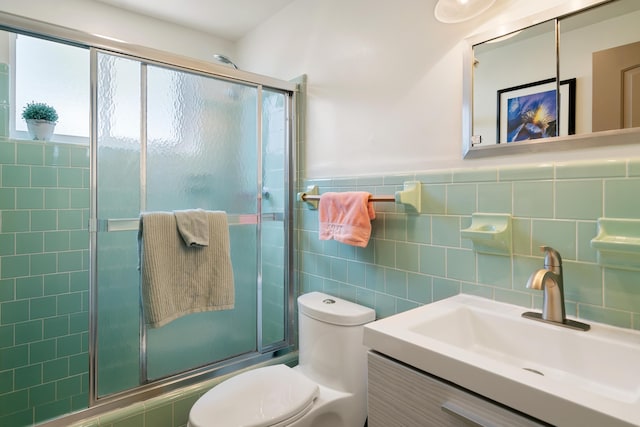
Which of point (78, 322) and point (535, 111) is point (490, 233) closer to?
point (535, 111)

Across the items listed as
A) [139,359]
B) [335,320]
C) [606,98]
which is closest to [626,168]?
[606,98]

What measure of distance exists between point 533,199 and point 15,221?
7.97 feet

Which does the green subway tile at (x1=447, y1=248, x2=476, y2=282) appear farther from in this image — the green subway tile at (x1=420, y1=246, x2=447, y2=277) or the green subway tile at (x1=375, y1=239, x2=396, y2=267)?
the green subway tile at (x1=375, y1=239, x2=396, y2=267)

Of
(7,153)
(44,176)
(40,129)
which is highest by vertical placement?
(40,129)

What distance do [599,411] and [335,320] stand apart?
100cm

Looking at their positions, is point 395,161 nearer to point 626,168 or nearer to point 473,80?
point 473,80

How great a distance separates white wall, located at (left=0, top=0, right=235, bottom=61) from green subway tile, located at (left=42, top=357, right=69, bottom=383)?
1808 mm

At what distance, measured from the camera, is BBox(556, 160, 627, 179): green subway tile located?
0.92 m

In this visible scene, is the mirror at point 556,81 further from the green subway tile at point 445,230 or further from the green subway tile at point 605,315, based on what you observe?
the green subway tile at point 605,315

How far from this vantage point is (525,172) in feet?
3.57

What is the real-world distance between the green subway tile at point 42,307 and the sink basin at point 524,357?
1967mm

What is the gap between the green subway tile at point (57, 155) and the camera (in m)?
1.96

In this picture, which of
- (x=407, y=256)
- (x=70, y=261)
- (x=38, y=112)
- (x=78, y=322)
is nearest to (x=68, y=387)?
(x=78, y=322)

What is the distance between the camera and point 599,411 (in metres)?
0.56
